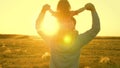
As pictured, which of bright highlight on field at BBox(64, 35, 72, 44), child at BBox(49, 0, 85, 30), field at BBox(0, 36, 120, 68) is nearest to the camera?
child at BBox(49, 0, 85, 30)

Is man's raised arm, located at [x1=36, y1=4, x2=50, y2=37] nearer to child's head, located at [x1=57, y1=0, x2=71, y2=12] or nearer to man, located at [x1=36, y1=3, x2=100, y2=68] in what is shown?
man, located at [x1=36, y1=3, x2=100, y2=68]

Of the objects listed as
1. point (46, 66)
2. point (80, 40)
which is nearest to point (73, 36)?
point (80, 40)

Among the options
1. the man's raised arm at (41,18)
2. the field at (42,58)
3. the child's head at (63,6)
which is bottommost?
the field at (42,58)

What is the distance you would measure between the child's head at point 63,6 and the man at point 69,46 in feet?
0.52

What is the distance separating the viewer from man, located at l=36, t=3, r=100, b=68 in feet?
14.6

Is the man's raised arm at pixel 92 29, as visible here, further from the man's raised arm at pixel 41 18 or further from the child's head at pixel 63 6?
the man's raised arm at pixel 41 18

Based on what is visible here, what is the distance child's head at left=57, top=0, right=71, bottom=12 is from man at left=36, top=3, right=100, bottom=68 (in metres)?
0.16

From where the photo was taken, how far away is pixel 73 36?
435 centimetres

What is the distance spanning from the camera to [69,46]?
4.50 m

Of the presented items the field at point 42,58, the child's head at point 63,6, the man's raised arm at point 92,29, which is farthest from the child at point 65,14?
the field at point 42,58

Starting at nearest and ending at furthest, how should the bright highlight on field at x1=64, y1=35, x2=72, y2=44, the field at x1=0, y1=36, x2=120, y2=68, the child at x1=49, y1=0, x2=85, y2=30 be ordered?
the child at x1=49, y1=0, x2=85, y2=30
the bright highlight on field at x1=64, y1=35, x2=72, y2=44
the field at x1=0, y1=36, x2=120, y2=68

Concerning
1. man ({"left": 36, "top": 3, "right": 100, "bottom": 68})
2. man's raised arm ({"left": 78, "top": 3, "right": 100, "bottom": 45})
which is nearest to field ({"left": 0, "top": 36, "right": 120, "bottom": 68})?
man ({"left": 36, "top": 3, "right": 100, "bottom": 68})

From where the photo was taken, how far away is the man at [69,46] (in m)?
4.45

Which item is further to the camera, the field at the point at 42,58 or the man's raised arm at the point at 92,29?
the field at the point at 42,58
